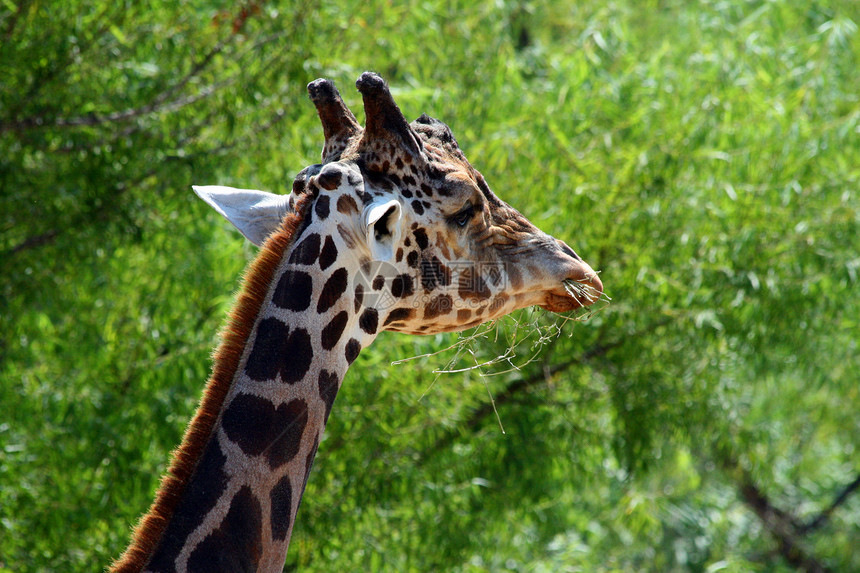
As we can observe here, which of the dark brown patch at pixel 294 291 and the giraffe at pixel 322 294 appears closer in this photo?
the giraffe at pixel 322 294

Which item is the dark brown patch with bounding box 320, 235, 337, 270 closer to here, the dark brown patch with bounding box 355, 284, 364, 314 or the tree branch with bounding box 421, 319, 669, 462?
the dark brown patch with bounding box 355, 284, 364, 314

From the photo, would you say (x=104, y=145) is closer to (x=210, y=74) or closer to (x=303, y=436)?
(x=210, y=74)

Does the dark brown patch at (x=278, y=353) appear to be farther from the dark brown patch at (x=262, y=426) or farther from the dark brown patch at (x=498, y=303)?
the dark brown patch at (x=498, y=303)

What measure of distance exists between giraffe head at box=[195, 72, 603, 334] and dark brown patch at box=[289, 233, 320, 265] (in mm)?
17

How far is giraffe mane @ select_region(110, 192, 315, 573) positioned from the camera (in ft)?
6.09

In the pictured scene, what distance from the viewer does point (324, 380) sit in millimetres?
2055

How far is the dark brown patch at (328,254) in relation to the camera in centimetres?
204

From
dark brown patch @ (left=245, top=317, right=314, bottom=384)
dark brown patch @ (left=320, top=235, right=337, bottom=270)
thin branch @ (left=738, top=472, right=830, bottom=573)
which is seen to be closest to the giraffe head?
dark brown patch @ (left=320, top=235, right=337, bottom=270)

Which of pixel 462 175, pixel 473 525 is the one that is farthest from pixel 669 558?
pixel 462 175

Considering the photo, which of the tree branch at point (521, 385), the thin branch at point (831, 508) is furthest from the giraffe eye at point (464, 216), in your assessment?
the thin branch at point (831, 508)

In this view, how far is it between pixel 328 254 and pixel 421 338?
2928 millimetres

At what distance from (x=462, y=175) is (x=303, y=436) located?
788 millimetres

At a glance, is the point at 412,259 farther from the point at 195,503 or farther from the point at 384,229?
the point at 195,503

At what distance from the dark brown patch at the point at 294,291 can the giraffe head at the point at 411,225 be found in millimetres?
65
